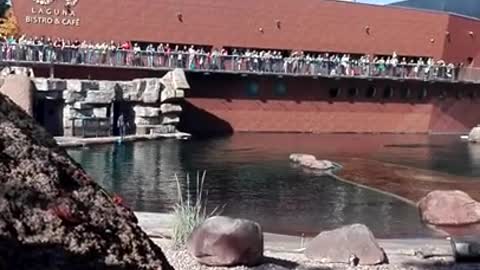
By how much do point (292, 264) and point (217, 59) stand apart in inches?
1344

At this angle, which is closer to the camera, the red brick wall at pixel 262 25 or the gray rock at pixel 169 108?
the gray rock at pixel 169 108

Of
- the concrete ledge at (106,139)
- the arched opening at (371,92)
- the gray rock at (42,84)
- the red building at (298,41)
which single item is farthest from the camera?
the arched opening at (371,92)

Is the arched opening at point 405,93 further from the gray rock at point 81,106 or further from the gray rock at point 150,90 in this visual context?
the gray rock at point 81,106

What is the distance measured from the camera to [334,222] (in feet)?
55.6

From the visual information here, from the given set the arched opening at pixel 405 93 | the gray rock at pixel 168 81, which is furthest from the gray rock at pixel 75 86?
the arched opening at pixel 405 93

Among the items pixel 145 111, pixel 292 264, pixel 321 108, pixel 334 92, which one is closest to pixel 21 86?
pixel 145 111

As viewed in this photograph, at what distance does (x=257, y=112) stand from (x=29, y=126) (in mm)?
43210

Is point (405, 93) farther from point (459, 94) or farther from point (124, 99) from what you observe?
point (124, 99)

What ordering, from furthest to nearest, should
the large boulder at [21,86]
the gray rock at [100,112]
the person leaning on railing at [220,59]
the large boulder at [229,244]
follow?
the person leaning on railing at [220,59]
the gray rock at [100,112]
the large boulder at [21,86]
the large boulder at [229,244]

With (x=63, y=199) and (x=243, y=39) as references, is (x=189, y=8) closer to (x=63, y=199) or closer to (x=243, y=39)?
(x=243, y=39)

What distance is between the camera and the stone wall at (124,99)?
3469cm

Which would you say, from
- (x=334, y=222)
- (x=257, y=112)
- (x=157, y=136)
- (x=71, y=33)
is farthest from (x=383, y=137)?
(x=334, y=222)

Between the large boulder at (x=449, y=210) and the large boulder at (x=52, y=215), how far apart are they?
15136 mm

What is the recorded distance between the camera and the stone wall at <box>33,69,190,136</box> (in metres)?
34.7
